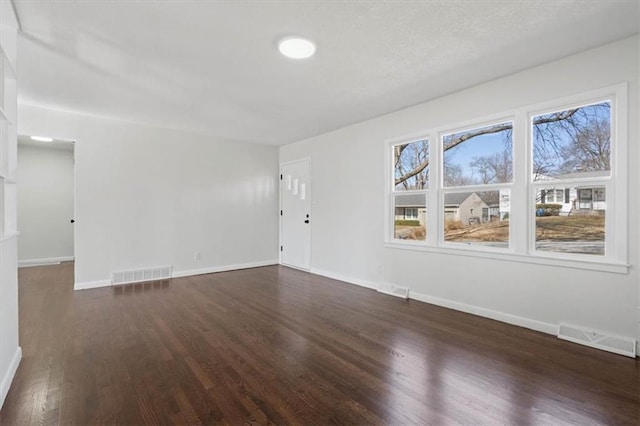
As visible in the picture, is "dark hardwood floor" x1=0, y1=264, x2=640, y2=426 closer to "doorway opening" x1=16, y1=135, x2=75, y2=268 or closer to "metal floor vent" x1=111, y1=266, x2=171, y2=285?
"metal floor vent" x1=111, y1=266, x2=171, y2=285

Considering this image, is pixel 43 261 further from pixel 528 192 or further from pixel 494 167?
pixel 528 192

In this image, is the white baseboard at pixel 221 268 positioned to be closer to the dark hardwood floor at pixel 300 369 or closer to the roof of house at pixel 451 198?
the dark hardwood floor at pixel 300 369

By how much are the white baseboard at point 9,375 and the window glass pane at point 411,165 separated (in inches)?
165

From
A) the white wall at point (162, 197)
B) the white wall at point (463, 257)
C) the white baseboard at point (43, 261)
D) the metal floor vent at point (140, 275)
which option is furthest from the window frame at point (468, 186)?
the white baseboard at point (43, 261)

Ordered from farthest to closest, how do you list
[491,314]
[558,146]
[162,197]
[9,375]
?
[162,197] → [491,314] → [558,146] → [9,375]

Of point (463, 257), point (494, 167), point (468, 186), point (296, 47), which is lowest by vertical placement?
point (463, 257)

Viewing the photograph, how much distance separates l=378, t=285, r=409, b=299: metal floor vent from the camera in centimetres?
404

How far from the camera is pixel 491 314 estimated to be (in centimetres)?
325

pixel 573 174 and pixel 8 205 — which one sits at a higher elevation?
pixel 573 174

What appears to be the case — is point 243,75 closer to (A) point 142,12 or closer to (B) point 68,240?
(A) point 142,12

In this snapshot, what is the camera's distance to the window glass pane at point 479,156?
128 inches

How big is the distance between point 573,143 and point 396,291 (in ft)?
8.33

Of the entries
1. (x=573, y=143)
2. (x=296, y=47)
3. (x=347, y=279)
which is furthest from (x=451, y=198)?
(x=296, y=47)

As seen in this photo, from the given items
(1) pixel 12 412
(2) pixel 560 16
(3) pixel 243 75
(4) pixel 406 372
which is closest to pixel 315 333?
(4) pixel 406 372
